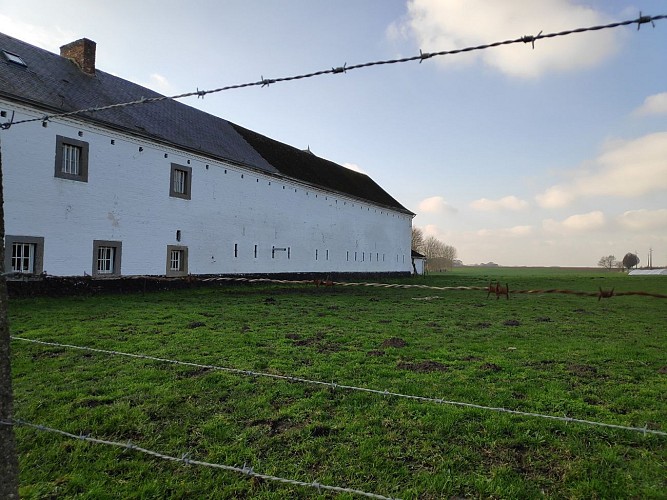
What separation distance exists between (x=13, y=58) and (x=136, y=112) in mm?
4970

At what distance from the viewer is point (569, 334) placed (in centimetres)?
1034

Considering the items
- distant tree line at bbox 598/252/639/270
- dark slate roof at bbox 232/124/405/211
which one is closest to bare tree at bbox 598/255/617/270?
distant tree line at bbox 598/252/639/270

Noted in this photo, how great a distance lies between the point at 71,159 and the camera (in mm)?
16594

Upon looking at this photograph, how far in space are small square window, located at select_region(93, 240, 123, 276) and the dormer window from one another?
25.6 ft

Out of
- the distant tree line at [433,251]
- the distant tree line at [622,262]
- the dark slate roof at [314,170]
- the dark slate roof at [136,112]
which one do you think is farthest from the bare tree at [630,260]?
the dark slate roof at [136,112]

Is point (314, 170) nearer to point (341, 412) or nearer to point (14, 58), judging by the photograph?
point (14, 58)

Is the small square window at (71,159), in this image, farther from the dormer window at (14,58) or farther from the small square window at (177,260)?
the small square window at (177,260)

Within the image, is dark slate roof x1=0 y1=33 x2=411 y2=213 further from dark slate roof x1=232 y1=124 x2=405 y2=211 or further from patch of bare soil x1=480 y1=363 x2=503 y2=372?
patch of bare soil x1=480 y1=363 x2=503 y2=372

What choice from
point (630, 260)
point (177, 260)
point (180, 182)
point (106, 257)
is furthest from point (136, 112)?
point (630, 260)

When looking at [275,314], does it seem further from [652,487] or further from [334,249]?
[334,249]

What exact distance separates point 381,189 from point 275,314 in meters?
36.3

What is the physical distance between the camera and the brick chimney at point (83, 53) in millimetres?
19766

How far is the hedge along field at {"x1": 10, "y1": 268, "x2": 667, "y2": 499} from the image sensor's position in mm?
3580

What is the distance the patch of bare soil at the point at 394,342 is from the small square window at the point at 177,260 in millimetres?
15025
